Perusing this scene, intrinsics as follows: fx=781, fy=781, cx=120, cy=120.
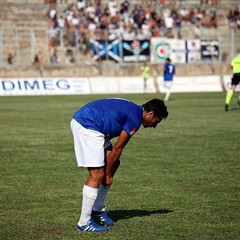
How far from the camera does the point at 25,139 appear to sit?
19.9m

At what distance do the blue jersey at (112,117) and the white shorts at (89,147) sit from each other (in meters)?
0.07

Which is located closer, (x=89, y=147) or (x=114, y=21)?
(x=89, y=147)

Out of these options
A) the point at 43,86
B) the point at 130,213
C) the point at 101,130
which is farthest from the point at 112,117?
the point at 43,86

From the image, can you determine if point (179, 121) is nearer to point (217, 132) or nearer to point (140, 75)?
point (217, 132)

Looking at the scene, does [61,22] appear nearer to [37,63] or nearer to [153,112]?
[37,63]

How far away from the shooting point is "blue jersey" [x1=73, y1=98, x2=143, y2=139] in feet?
28.5

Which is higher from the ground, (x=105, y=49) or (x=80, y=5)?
(x=80, y=5)

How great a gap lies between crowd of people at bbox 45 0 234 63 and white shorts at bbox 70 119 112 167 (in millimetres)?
37610

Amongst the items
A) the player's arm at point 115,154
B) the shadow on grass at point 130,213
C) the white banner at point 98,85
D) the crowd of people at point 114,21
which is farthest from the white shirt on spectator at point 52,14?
the player's arm at point 115,154

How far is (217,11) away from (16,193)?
149 feet

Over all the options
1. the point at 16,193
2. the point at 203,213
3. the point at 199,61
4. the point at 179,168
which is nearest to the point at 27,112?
the point at 179,168

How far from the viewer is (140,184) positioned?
41.8ft

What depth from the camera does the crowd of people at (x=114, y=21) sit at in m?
46.9

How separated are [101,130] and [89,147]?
244 millimetres
